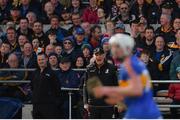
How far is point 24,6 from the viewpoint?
13.5m

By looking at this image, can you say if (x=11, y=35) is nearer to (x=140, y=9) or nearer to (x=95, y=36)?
(x=95, y=36)

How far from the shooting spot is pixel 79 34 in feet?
38.5

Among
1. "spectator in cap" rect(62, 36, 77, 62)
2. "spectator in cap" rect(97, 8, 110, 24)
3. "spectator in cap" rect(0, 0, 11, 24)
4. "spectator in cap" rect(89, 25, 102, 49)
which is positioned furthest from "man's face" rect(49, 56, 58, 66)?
"spectator in cap" rect(0, 0, 11, 24)

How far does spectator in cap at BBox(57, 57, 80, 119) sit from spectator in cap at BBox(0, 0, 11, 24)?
2859 mm

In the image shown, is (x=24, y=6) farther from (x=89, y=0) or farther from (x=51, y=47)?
(x=51, y=47)

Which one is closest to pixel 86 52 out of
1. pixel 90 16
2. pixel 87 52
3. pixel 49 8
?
pixel 87 52

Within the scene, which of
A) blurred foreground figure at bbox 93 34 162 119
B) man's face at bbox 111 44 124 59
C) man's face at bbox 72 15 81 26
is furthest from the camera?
man's face at bbox 72 15 81 26

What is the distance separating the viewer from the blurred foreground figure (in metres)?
6.03

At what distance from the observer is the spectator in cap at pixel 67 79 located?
35.7ft

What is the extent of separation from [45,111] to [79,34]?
69.5 inches

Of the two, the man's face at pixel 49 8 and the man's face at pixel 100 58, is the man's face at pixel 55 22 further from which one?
→ the man's face at pixel 100 58

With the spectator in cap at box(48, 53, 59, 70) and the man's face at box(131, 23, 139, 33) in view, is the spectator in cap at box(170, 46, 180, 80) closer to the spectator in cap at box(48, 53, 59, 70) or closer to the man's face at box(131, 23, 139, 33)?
the man's face at box(131, 23, 139, 33)

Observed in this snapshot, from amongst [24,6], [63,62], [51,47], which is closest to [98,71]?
[63,62]

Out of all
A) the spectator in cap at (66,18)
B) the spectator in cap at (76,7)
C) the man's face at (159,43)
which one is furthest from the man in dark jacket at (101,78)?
the spectator in cap at (76,7)
